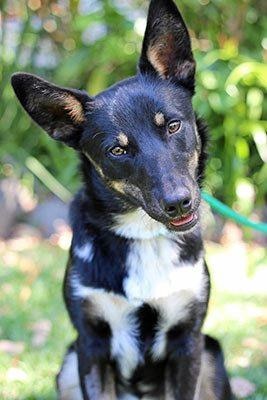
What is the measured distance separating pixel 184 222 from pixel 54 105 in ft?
2.22

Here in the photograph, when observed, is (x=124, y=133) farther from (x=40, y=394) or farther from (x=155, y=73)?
(x=40, y=394)

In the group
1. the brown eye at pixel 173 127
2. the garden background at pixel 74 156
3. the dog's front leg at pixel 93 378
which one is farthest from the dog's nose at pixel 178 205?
the garden background at pixel 74 156

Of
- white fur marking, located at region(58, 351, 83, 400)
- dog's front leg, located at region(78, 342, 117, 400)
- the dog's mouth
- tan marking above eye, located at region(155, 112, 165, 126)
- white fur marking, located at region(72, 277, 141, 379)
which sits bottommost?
white fur marking, located at region(58, 351, 83, 400)

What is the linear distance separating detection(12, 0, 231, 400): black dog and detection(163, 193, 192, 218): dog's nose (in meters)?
0.07

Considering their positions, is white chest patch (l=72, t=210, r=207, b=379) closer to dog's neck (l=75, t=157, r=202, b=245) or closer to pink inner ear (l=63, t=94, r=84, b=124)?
dog's neck (l=75, t=157, r=202, b=245)

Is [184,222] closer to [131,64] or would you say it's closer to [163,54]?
[163,54]

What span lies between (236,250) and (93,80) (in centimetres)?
189

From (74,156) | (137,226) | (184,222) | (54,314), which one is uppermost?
(184,222)

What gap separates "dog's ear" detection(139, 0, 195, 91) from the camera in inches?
119

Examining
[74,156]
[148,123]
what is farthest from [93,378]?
[74,156]

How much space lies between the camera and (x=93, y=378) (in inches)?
126

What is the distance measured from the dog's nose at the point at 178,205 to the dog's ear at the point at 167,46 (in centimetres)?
60

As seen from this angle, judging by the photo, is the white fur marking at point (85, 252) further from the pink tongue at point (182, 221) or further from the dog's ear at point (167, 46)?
the dog's ear at point (167, 46)

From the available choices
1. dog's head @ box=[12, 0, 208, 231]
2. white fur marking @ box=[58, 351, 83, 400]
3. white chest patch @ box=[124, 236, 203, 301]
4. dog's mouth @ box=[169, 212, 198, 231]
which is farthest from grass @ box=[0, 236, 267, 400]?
dog's head @ box=[12, 0, 208, 231]
